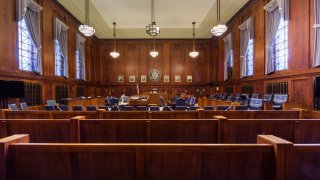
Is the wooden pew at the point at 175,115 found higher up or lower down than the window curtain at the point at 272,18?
lower down

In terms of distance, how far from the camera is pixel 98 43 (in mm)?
17469

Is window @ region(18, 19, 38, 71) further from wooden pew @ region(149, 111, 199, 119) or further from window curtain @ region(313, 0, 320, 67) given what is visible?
window curtain @ region(313, 0, 320, 67)

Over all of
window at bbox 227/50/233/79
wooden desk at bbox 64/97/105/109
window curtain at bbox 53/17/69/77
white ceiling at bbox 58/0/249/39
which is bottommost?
wooden desk at bbox 64/97/105/109

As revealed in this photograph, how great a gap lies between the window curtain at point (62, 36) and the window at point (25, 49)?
64.8 inches

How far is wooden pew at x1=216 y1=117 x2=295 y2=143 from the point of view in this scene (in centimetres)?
275

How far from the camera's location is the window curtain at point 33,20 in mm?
7366

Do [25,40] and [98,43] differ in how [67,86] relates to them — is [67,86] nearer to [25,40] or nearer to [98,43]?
[25,40]

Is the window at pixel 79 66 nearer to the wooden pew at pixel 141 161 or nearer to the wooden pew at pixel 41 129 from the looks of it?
the wooden pew at pixel 41 129

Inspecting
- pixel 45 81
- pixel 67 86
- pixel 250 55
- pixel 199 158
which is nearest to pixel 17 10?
pixel 45 81

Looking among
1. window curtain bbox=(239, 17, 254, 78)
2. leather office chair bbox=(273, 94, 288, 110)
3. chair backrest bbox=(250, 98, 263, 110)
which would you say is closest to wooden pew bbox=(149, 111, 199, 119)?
chair backrest bbox=(250, 98, 263, 110)

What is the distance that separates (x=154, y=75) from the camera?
17.6 metres

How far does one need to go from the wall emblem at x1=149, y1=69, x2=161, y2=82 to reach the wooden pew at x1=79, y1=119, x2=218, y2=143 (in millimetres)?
14741

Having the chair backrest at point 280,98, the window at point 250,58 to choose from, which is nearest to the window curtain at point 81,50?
the window at point 250,58

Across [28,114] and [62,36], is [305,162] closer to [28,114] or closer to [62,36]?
[28,114]
